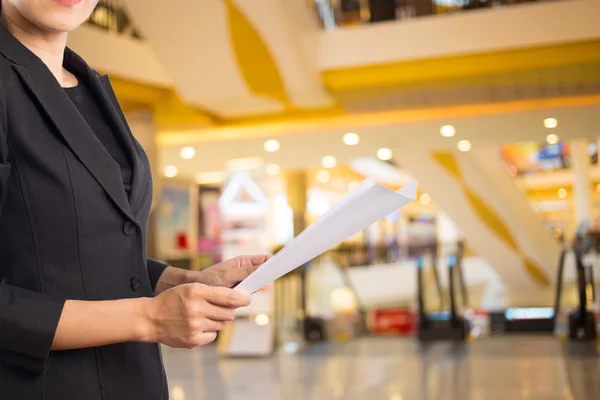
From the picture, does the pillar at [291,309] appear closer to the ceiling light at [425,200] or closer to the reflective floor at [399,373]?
the reflective floor at [399,373]

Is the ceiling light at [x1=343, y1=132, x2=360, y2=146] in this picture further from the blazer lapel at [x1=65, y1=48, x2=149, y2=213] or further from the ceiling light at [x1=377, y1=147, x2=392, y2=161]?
the blazer lapel at [x1=65, y1=48, x2=149, y2=213]

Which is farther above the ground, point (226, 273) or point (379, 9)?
point (379, 9)

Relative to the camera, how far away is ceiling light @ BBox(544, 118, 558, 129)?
9.05 m

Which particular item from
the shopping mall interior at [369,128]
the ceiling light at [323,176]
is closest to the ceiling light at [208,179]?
the ceiling light at [323,176]

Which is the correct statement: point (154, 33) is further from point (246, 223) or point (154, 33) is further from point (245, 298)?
point (246, 223)

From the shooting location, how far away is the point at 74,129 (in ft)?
2.93

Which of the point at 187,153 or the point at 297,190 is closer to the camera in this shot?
the point at 187,153

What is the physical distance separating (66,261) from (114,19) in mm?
8625

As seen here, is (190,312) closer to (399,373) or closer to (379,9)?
(399,373)

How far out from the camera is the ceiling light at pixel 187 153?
415 inches

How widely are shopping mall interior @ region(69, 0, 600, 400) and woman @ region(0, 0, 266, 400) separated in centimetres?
481

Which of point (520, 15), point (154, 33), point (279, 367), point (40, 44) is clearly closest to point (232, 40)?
point (154, 33)

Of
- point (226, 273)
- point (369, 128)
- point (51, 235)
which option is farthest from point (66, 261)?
point (369, 128)

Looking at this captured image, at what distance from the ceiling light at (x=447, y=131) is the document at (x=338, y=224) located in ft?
28.7
